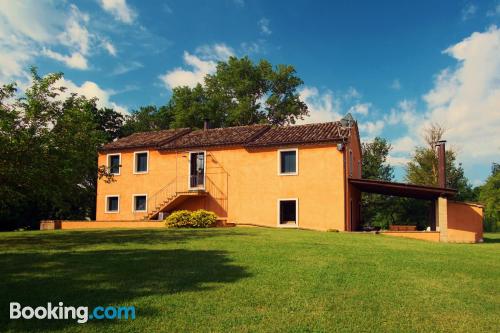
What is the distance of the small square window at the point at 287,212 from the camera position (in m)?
24.6

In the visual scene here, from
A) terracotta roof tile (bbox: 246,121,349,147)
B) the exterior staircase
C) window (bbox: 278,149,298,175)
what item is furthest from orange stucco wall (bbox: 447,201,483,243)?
the exterior staircase

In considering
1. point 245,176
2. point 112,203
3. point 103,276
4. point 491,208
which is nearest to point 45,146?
point 103,276

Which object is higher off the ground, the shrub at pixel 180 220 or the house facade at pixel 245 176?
the house facade at pixel 245 176

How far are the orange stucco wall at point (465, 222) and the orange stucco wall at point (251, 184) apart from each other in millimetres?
5688

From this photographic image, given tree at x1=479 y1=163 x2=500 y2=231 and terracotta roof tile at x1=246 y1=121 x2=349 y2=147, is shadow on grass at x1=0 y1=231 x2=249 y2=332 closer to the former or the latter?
terracotta roof tile at x1=246 y1=121 x2=349 y2=147

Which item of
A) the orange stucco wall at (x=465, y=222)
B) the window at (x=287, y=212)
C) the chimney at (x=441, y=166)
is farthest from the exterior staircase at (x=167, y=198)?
the chimney at (x=441, y=166)

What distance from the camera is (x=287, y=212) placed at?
975 inches

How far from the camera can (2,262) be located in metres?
10.0

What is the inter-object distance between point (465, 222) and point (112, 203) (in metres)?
22.6

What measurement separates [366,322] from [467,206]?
19.2 m

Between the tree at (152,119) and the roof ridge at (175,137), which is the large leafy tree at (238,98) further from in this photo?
the roof ridge at (175,137)

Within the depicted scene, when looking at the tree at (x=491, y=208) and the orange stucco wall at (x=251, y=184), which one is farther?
the tree at (x=491, y=208)

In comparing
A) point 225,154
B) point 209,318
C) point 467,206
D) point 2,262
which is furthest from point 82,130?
point 467,206

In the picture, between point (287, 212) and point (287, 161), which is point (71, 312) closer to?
point (287, 212)
